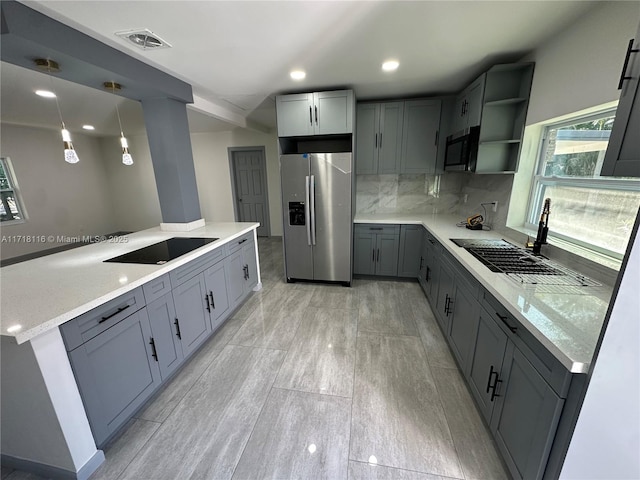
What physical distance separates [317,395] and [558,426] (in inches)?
51.8

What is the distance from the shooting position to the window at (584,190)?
151cm

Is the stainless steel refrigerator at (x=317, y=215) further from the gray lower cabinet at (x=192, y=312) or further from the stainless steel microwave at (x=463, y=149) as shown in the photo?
the gray lower cabinet at (x=192, y=312)

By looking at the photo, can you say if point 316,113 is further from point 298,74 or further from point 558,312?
point 558,312

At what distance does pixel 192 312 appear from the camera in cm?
212

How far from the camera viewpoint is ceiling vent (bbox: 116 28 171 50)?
5.63 ft

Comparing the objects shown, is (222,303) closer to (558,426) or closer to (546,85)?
(558,426)

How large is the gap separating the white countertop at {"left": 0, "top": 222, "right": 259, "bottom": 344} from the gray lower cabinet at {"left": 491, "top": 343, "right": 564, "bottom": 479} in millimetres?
2105

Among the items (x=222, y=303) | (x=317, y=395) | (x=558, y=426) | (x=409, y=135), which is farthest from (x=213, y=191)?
Answer: (x=558, y=426)

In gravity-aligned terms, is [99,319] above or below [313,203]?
→ below

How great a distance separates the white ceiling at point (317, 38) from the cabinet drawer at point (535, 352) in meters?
1.82

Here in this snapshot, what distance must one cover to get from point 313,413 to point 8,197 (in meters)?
6.97

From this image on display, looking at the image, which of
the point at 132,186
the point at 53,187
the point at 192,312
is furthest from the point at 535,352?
the point at 132,186

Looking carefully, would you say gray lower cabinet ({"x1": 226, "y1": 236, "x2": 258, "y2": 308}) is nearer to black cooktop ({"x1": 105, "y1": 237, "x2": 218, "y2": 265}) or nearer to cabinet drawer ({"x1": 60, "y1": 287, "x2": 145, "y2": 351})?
black cooktop ({"x1": 105, "y1": 237, "x2": 218, "y2": 265})

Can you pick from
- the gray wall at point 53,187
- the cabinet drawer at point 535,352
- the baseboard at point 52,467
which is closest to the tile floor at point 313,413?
the baseboard at point 52,467
